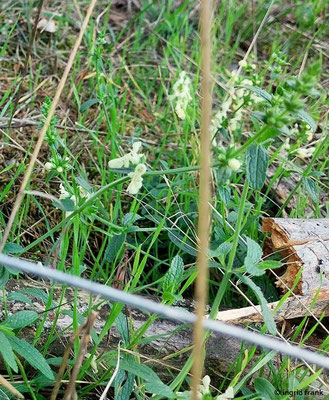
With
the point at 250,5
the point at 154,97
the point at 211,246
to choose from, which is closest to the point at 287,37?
the point at 250,5

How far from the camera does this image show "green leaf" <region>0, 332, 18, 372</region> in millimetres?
1121

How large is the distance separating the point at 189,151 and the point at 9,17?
0.96 m

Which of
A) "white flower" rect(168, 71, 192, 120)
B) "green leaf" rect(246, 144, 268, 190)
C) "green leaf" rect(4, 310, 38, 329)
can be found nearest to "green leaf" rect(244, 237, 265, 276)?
"green leaf" rect(246, 144, 268, 190)

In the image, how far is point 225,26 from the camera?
2787 mm

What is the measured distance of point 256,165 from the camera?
3.88ft

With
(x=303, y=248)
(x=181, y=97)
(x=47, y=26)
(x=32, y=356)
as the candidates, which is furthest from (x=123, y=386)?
(x=47, y=26)

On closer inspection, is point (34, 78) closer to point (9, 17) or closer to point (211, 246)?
point (9, 17)

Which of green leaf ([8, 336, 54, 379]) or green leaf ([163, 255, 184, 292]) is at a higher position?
green leaf ([163, 255, 184, 292])

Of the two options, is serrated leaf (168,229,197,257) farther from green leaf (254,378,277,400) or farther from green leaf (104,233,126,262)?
green leaf (254,378,277,400)

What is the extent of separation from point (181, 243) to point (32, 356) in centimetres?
51

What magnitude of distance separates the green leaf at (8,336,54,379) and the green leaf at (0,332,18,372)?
53 millimetres

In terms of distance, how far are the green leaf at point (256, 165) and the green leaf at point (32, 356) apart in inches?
20.4

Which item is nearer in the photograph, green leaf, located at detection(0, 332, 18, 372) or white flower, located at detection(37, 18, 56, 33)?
green leaf, located at detection(0, 332, 18, 372)

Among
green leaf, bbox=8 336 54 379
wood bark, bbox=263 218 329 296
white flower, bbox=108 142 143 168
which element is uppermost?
white flower, bbox=108 142 143 168
